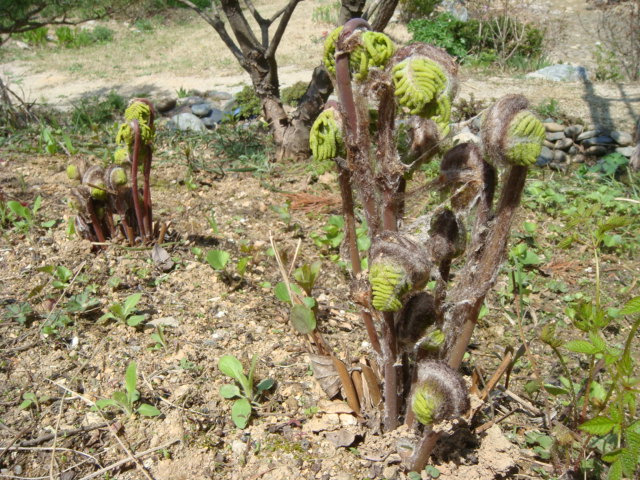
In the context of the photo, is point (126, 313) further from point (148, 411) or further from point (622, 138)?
point (622, 138)

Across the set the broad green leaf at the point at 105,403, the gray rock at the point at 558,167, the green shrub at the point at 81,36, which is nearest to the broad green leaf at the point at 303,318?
the broad green leaf at the point at 105,403

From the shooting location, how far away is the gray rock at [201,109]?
572 cm

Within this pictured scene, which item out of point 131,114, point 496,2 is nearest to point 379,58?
point 131,114

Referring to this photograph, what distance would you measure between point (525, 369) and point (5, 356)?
1.92 m

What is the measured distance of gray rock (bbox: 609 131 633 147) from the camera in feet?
15.3

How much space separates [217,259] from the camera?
90.9 inches

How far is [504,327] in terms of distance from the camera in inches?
89.7

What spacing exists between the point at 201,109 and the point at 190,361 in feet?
14.1

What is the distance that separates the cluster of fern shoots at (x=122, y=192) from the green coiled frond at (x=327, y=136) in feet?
3.90

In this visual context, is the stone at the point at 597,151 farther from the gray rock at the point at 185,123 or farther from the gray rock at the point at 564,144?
the gray rock at the point at 185,123

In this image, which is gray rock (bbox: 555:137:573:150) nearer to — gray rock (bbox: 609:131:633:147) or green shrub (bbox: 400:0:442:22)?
gray rock (bbox: 609:131:633:147)

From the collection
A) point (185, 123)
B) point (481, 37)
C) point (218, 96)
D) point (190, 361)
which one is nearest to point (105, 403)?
point (190, 361)

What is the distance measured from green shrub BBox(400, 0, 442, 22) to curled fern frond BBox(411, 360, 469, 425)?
37.0 ft

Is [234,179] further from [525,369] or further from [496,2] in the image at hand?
[496,2]
